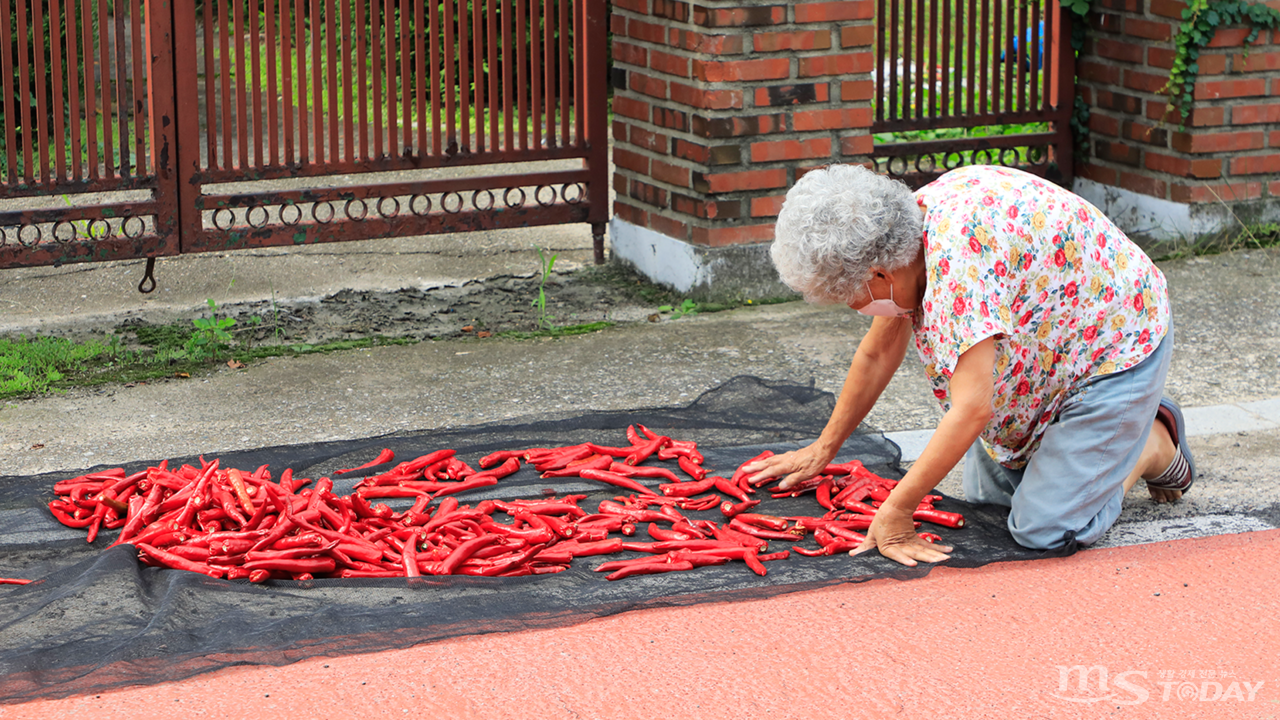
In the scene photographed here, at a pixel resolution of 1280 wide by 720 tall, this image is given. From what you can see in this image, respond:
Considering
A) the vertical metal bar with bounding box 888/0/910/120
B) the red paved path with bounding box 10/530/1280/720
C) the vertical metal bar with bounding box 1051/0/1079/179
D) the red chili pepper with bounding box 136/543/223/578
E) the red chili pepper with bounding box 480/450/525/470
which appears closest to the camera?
the red paved path with bounding box 10/530/1280/720

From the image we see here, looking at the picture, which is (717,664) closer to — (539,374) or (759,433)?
(759,433)

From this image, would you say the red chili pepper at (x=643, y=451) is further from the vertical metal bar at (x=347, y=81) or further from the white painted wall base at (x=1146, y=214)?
the white painted wall base at (x=1146, y=214)

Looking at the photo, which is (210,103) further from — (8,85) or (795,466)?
(795,466)

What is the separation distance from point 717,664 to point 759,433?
1605 mm

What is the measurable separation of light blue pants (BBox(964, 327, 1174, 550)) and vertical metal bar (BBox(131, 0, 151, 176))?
4.12 meters

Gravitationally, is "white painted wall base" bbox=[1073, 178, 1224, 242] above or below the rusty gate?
below

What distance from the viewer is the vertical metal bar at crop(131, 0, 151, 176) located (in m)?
6.15

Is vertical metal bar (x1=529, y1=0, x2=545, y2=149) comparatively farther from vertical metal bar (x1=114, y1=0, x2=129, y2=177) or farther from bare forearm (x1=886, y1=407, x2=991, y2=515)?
bare forearm (x1=886, y1=407, x2=991, y2=515)

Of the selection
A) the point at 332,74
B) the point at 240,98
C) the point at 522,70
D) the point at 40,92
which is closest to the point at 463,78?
the point at 522,70

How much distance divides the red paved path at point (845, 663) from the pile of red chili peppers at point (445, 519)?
28 cm

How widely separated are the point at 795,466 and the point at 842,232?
116 centimetres

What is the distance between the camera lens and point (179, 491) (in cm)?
433

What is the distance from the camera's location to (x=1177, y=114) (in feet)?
23.6

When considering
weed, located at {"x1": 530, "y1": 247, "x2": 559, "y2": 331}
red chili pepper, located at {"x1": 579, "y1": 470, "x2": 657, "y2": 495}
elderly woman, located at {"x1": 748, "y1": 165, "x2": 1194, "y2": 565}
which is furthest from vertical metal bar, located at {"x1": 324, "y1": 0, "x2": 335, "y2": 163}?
elderly woman, located at {"x1": 748, "y1": 165, "x2": 1194, "y2": 565}
